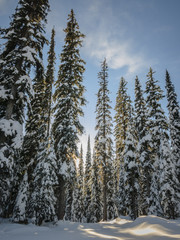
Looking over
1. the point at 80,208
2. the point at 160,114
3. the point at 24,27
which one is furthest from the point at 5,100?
the point at 80,208

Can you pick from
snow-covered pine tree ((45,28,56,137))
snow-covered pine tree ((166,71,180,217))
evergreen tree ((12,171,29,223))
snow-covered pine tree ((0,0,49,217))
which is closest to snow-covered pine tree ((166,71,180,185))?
snow-covered pine tree ((166,71,180,217))

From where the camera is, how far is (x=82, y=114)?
1501 centimetres

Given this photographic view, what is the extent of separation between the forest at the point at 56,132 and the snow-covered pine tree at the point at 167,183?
0.34 ft

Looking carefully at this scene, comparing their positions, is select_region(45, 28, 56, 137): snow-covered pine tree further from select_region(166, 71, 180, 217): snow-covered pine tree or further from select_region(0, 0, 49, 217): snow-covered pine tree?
select_region(166, 71, 180, 217): snow-covered pine tree

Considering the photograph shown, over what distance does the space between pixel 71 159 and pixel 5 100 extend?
6798 millimetres

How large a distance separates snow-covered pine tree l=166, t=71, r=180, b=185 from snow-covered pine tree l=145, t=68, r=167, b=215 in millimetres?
5711

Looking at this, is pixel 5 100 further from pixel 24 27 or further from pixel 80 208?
pixel 80 208

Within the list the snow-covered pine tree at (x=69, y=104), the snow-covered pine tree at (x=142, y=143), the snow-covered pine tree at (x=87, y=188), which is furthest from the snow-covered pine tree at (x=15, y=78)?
the snow-covered pine tree at (x=87, y=188)

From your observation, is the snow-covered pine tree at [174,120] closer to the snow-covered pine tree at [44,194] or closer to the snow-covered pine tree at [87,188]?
the snow-covered pine tree at [87,188]

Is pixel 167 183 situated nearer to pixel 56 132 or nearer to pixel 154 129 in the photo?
pixel 154 129

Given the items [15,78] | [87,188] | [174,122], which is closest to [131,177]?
[174,122]

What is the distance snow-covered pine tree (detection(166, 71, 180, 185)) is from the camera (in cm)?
2474

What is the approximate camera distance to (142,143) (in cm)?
2006

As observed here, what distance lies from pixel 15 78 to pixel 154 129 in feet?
57.6
